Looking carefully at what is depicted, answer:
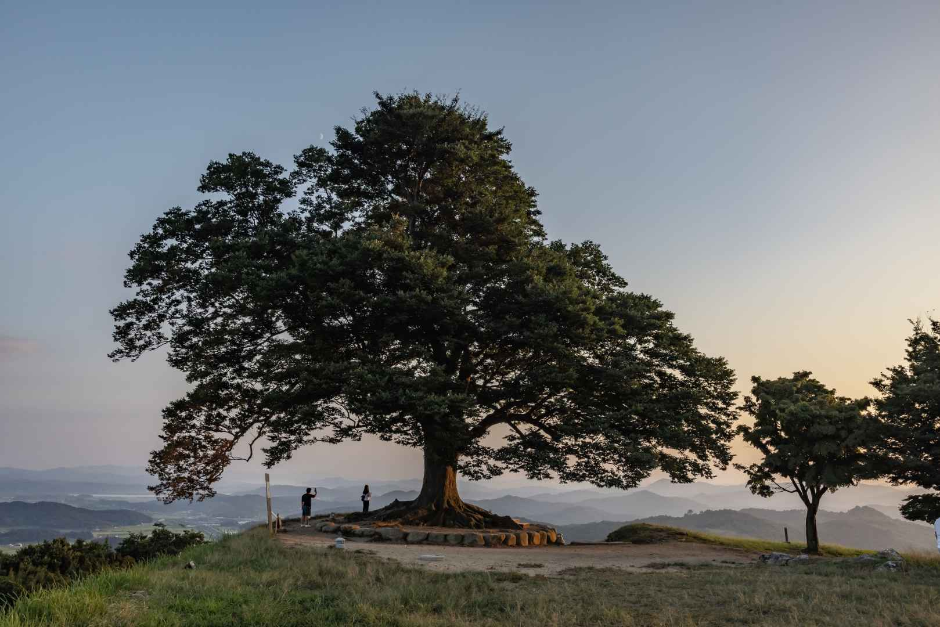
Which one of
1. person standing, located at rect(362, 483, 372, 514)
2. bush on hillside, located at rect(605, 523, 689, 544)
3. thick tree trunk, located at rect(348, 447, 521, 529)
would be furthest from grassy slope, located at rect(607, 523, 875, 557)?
person standing, located at rect(362, 483, 372, 514)

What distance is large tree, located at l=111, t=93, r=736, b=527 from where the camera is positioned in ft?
79.9

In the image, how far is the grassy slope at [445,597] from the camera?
10.5 meters

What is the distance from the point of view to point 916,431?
22.0m

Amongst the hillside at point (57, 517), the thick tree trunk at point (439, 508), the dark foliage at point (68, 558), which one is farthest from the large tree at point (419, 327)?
the hillside at point (57, 517)

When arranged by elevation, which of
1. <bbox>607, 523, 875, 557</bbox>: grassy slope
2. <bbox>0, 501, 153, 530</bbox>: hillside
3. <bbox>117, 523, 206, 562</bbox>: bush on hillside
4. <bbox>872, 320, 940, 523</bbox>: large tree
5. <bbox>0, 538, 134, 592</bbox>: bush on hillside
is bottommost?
<bbox>0, 501, 153, 530</bbox>: hillside

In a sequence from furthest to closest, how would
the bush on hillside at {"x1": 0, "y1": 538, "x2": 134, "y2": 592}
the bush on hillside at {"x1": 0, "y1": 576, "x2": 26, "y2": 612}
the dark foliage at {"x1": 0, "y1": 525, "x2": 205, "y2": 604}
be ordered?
the bush on hillside at {"x1": 0, "y1": 538, "x2": 134, "y2": 592} < the dark foliage at {"x1": 0, "y1": 525, "x2": 205, "y2": 604} < the bush on hillside at {"x1": 0, "y1": 576, "x2": 26, "y2": 612}

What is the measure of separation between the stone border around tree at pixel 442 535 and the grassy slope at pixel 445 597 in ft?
23.2

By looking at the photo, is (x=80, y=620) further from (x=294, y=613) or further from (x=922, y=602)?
(x=922, y=602)

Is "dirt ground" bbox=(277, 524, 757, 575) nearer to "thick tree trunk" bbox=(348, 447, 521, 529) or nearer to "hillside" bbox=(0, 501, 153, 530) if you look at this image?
"thick tree trunk" bbox=(348, 447, 521, 529)

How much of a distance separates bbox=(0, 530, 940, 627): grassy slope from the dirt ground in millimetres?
2058

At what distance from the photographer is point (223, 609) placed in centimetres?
1109

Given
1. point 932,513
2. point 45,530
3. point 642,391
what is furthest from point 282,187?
point 45,530

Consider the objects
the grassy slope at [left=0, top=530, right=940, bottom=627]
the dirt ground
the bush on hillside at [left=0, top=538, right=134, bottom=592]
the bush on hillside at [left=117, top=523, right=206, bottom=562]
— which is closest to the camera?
the grassy slope at [left=0, top=530, right=940, bottom=627]

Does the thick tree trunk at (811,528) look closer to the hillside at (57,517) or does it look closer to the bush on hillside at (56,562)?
the bush on hillside at (56,562)
